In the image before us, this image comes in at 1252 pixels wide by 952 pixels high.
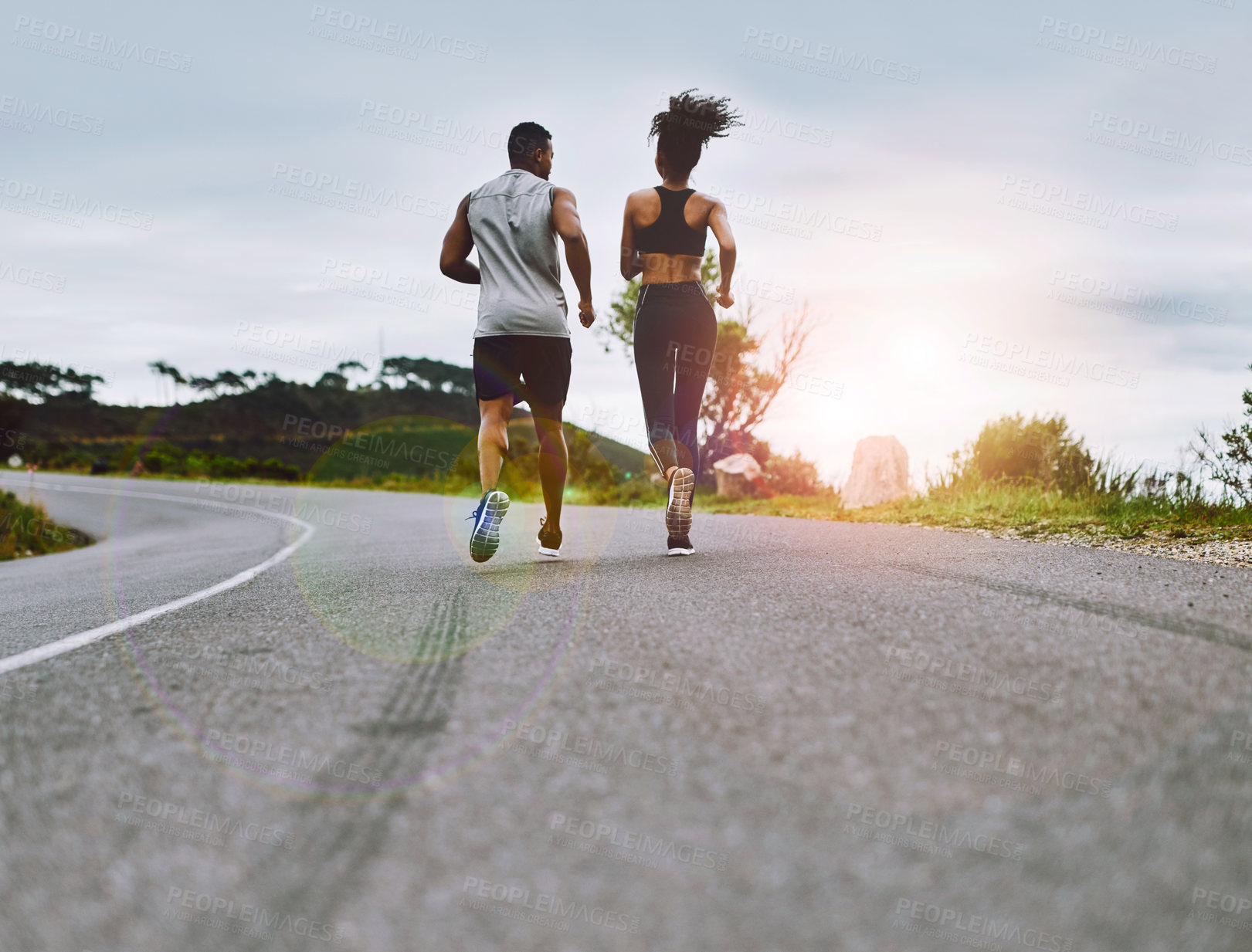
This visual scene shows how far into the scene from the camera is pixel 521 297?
15.8 ft

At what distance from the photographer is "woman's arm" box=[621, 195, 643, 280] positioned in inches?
205

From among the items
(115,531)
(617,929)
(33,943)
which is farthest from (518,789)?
(115,531)

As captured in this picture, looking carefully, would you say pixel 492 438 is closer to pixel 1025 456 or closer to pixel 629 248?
pixel 629 248

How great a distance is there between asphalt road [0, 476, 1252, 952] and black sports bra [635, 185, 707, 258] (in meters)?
2.64

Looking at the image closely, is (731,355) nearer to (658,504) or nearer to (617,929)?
(658,504)

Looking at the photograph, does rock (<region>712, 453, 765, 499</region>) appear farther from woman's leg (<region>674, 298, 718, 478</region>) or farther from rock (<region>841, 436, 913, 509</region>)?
woman's leg (<region>674, 298, 718, 478</region>)

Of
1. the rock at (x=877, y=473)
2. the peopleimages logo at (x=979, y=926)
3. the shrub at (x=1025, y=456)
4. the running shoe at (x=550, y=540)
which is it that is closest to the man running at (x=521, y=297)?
the running shoe at (x=550, y=540)

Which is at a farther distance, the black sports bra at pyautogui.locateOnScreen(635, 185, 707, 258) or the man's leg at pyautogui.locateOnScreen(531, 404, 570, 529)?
the black sports bra at pyautogui.locateOnScreen(635, 185, 707, 258)

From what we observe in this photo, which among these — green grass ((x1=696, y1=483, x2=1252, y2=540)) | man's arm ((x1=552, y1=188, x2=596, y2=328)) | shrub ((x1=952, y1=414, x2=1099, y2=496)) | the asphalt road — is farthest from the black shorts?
shrub ((x1=952, y1=414, x2=1099, y2=496))

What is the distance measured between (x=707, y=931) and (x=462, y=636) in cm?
173

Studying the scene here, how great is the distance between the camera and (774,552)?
206 inches

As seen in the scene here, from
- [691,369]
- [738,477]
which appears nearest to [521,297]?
[691,369]

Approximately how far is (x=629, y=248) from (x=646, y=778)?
13.4 feet

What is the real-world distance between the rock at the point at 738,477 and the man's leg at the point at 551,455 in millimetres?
11945
